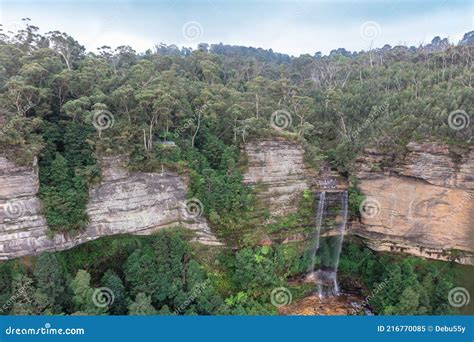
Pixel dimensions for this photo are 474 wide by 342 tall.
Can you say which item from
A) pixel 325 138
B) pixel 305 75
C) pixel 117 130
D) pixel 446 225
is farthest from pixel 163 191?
A: pixel 305 75

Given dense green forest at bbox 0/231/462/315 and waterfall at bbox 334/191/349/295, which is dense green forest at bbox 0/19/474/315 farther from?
waterfall at bbox 334/191/349/295

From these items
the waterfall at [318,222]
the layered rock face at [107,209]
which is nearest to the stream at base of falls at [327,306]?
the waterfall at [318,222]

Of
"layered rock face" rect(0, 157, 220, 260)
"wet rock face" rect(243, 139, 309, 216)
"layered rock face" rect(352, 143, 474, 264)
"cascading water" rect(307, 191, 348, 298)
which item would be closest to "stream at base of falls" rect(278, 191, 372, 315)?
"cascading water" rect(307, 191, 348, 298)

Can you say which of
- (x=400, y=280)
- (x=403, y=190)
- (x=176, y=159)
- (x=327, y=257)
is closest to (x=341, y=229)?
(x=327, y=257)

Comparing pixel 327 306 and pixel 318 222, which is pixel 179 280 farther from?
pixel 318 222

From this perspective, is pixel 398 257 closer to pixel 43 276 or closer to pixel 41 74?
pixel 43 276

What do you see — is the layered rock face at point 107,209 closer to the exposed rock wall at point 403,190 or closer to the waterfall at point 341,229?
the exposed rock wall at point 403,190

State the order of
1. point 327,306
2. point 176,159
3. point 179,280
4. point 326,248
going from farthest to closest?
point 326,248, point 327,306, point 176,159, point 179,280
